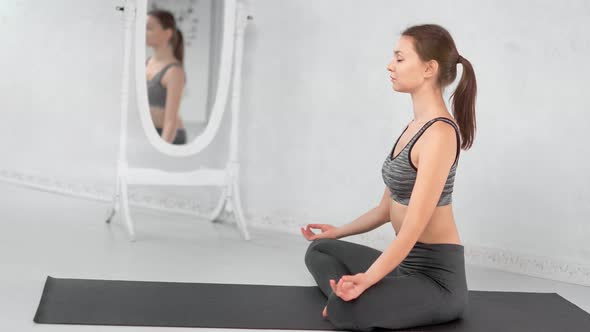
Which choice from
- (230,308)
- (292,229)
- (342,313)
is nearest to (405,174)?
(342,313)

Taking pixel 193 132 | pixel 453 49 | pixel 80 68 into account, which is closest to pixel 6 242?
pixel 193 132

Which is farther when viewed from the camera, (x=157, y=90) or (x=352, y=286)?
(x=157, y=90)

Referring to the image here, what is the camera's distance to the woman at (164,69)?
3.82 metres

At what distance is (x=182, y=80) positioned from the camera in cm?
387

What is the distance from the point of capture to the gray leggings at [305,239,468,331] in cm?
237

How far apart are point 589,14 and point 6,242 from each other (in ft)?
9.00

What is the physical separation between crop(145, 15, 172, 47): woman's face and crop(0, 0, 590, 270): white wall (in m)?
0.65

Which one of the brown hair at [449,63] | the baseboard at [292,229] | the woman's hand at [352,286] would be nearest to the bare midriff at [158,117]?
the baseboard at [292,229]

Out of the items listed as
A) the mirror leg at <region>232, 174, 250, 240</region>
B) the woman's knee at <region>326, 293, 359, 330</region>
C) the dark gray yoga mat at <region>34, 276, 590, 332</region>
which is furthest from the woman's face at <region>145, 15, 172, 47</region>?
the woman's knee at <region>326, 293, 359, 330</region>

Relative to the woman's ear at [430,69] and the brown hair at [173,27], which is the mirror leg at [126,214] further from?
the woman's ear at [430,69]

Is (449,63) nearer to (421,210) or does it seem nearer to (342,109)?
(421,210)

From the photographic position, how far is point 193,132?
3.97 m

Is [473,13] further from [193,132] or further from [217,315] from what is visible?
[217,315]

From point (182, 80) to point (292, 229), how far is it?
1003mm
